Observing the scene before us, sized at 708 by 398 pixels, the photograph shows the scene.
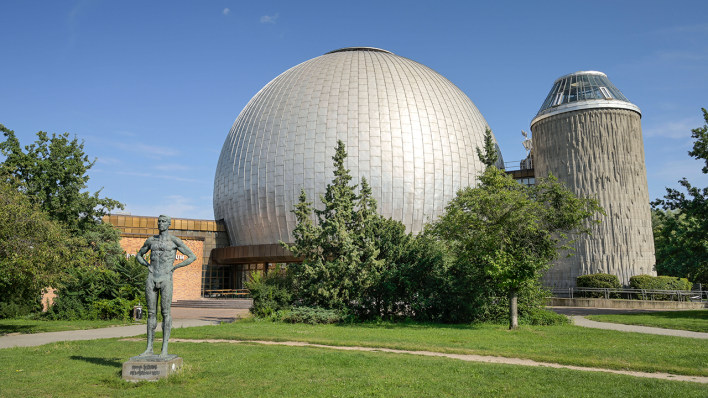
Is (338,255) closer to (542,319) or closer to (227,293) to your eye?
(542,319)

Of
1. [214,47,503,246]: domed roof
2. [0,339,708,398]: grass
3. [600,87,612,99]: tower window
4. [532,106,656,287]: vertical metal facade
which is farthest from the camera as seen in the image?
[600,87,612,99]: tower window

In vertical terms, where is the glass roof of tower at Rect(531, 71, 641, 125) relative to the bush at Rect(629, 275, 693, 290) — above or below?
above

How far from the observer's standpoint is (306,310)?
20312 mm

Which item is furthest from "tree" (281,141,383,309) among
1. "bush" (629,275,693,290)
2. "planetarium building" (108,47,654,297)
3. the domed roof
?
"bush" (629,275,693,290)

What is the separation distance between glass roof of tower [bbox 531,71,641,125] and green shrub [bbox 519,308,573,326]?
2467cm

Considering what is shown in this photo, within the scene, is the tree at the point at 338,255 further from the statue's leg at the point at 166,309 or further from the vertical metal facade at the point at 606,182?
the vertical metal facade at the point at 606,182

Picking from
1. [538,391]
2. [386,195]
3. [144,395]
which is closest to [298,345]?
[144,395]

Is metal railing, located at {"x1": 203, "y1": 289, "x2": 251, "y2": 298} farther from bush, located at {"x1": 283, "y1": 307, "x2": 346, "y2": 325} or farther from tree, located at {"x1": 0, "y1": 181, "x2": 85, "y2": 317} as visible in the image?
tree, located at {"x1": 0, "y1": 181, "x2": 85, "y2": 317}

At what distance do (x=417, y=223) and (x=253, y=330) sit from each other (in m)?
22.1

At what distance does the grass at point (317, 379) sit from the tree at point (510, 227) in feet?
25.6

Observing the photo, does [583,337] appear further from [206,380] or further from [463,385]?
[206,380]

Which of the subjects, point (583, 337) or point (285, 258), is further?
point (285, 258)

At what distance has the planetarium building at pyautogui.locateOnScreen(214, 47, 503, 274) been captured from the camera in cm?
3709

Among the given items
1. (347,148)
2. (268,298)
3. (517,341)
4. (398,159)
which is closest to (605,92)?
(398,159)
